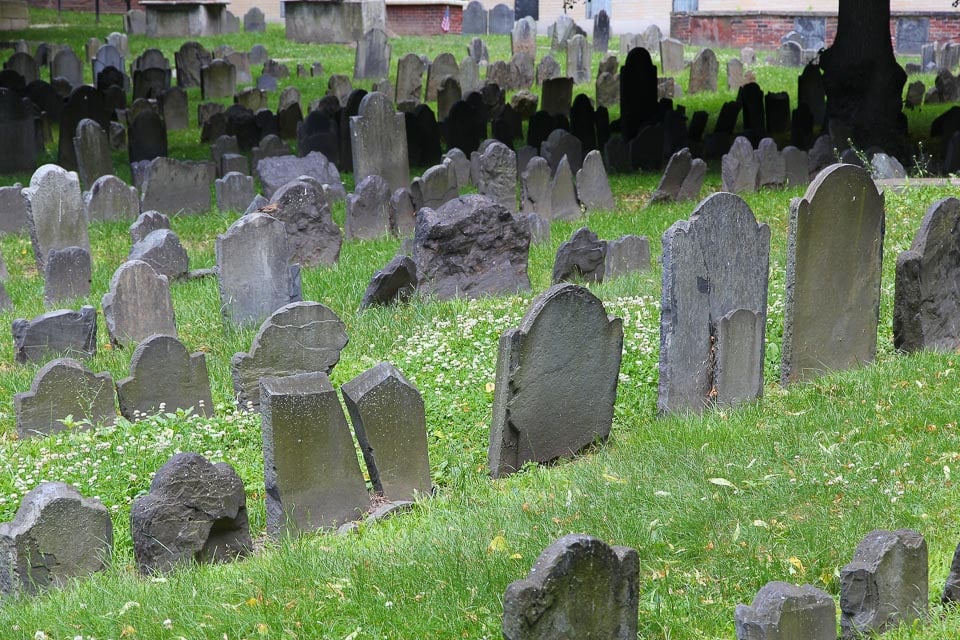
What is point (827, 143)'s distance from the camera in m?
15.4

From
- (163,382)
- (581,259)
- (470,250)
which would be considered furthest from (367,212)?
(163,382)

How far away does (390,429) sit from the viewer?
603 cm

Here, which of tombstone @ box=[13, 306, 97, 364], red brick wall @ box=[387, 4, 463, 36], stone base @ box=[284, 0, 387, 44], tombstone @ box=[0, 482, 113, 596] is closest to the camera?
tombstone @ box=[0, 482, 113, 596]

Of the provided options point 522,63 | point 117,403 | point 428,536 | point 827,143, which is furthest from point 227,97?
point 428,536

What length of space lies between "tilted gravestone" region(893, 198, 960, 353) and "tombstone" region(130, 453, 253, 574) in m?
4.48

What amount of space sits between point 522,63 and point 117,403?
19513 millimetres

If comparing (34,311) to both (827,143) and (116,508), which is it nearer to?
(116,508)

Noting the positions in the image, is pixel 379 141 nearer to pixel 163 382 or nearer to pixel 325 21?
pixel 163 382

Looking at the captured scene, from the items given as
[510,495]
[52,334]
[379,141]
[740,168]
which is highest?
[379,141]

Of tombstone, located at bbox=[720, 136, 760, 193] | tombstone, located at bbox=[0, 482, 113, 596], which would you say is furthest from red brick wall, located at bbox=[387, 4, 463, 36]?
tombstone, located at bbox=[0, 482, 113, 596]

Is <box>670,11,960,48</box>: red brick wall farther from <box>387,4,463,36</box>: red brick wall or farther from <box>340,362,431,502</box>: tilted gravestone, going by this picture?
<box>340,362,431,502</box>: tilted gravestone

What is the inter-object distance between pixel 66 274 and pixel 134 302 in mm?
1754

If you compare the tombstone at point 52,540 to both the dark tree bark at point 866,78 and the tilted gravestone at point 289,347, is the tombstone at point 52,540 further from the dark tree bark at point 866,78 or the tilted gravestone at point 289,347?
the dark tree bark at point 866,78

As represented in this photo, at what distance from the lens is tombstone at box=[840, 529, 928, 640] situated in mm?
4086
